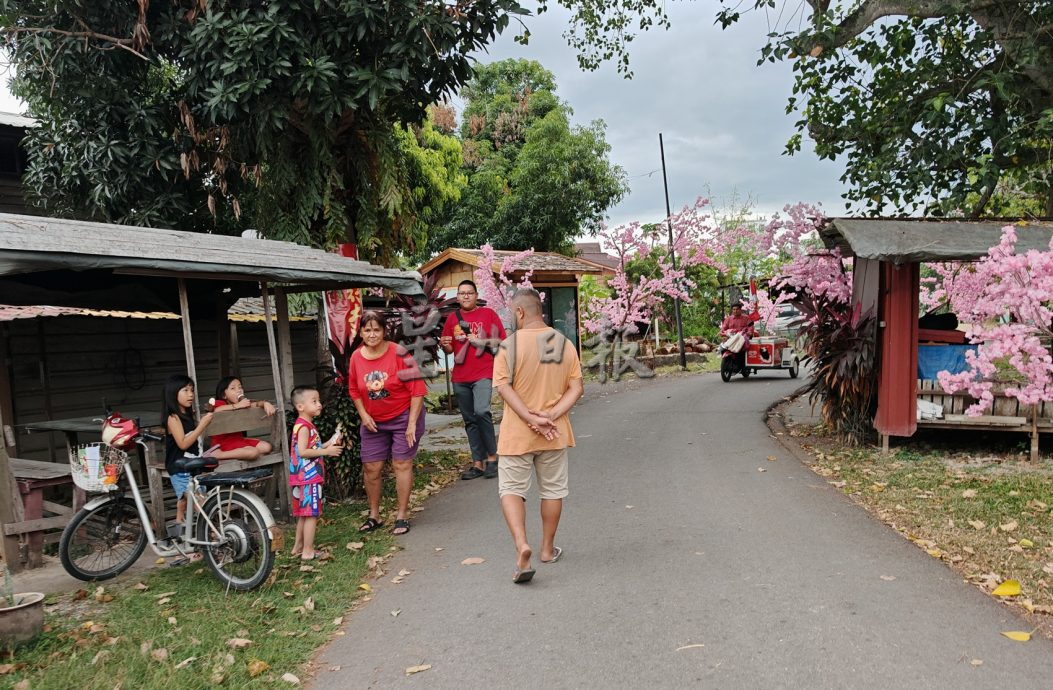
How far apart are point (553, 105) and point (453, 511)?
80.6 feet

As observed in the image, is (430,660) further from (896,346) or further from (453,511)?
(896,346)

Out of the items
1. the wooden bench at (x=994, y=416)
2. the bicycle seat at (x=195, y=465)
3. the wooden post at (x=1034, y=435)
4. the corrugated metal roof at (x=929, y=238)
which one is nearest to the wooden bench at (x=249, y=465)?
the bicycle seat at (x=195, y=465)

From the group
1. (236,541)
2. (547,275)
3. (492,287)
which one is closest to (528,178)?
(547,275)

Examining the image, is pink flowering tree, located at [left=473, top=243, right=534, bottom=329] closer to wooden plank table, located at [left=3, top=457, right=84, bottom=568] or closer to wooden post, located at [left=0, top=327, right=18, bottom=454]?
wooden post, located at [left=0, top=327, right=18, bottom=454]

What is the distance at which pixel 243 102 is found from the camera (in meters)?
7.91

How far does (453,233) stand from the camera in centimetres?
2752

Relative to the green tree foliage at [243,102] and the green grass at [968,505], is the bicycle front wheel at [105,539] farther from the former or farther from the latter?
the green grass at [968,505]

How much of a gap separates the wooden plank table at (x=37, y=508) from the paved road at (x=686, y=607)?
2621 mm

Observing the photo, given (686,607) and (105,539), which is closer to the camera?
(686,607)

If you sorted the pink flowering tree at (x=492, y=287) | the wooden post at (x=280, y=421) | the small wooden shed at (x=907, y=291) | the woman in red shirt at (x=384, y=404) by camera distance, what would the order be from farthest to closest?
the pink flowering tree at (x=492, y=287)
the small wooden shed at (x=907, y=291)
the wooden post at (x=280, y=421)
the woman in red shirt at (x=384, y=404)

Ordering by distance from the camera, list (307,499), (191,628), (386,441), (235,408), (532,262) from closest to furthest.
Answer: (191,628)
(307,499)
(235,408)
(386,441)
(532,262)

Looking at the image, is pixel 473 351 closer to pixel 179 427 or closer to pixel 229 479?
pixel 179 427

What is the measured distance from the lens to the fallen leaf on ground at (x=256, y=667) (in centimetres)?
383

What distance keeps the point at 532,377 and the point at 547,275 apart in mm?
17031
